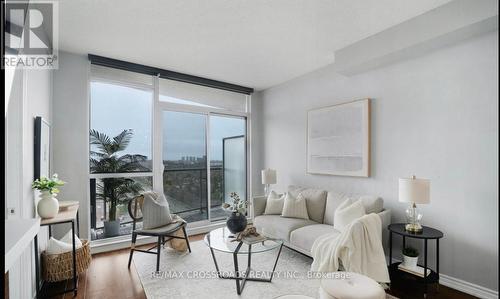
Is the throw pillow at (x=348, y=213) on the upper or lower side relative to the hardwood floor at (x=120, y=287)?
upper

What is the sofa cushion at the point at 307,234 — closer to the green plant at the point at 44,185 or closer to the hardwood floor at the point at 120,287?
the hardwood floor at the point at 120,287

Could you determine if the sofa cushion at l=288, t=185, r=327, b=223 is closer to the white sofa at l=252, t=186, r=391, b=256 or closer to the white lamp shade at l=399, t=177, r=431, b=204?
the white sofa at l=252, t=186, r=391, b=256

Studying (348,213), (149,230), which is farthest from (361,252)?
(149,230)

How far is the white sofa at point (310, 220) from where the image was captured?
286 centimetres

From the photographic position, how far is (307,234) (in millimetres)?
2924

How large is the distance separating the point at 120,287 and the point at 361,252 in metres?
2.35

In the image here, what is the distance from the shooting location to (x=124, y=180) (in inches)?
144

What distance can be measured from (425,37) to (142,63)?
135 inches

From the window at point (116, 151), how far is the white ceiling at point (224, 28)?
0.50m

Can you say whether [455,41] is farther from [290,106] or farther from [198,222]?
[198,222]

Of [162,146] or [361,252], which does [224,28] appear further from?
[361,252]

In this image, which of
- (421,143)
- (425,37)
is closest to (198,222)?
(421,143)

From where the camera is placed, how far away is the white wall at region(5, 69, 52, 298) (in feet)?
6.36

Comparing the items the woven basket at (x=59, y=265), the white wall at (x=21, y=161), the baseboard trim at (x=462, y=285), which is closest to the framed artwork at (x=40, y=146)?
the white wall at (x=21, y=161)
